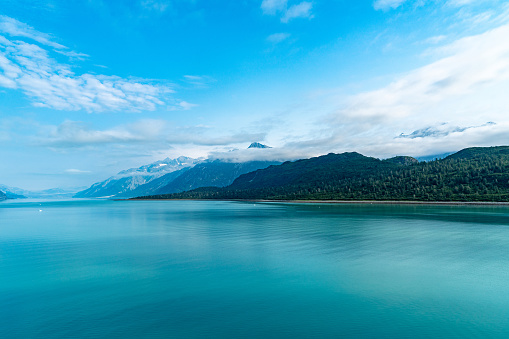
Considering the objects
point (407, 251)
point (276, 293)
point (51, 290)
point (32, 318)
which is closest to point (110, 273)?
point (51, 290)

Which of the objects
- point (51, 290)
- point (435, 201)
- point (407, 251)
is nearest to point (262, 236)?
point (407, 251)

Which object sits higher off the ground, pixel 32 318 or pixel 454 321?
pixel 32 318

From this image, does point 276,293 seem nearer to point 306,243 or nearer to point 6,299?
point 6,299

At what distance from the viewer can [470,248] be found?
46312 mm

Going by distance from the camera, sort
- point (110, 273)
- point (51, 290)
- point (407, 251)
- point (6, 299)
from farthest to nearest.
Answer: point (407, 251) < point (110, 273) < point (51, 290) < point (6, 299)

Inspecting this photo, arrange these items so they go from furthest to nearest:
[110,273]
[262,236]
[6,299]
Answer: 1. [262,236]
2. [110,273]
3. [6,299]

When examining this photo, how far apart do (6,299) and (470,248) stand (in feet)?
182

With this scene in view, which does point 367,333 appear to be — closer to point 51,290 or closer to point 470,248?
point 51,290

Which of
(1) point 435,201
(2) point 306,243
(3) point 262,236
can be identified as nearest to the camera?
(2) point 306,243

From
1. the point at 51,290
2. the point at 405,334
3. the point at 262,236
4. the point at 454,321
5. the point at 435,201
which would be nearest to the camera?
the point at 405,334

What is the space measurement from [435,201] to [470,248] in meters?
147

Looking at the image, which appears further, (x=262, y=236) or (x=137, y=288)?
(x=262, y=236)

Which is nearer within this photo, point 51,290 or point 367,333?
point 367,333

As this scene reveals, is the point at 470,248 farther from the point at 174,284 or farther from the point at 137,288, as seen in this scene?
the point at 137,288
